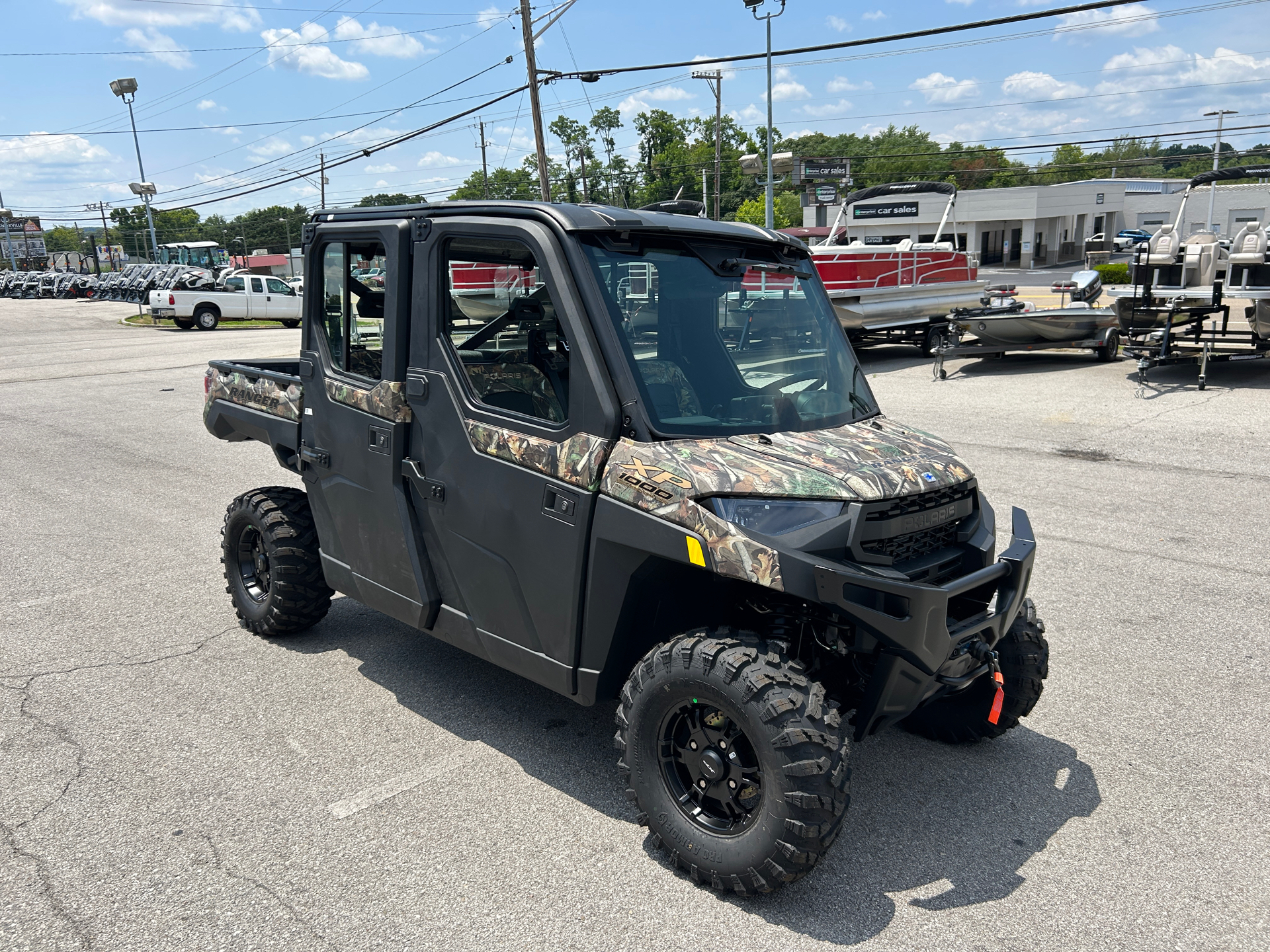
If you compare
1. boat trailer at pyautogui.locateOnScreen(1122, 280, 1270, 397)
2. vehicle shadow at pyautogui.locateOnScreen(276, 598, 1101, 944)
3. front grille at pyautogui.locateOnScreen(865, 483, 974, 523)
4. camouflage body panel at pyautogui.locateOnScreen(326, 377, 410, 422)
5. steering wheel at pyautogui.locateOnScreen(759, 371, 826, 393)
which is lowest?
vehicle shadow at pyautogui.locateOnScreen(276, 598, 1101, 944)

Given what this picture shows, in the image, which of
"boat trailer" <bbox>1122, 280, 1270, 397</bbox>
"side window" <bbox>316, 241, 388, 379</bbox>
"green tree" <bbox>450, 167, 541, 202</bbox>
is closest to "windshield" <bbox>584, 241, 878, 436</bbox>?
"side window" <bbox>316, 241, 388, 379</bbox>

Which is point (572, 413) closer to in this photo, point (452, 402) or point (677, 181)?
point (452, 402)

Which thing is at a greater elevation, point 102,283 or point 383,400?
point 383,400

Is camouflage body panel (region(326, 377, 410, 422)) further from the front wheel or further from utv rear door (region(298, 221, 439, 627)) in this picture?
the front wheel

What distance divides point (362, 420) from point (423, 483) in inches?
20.4

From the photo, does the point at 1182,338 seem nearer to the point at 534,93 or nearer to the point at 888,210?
the point at 534,93

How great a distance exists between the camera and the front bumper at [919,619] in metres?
2.86

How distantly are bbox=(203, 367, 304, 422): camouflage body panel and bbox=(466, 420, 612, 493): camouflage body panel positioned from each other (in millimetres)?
1603

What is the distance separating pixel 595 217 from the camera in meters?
3.50

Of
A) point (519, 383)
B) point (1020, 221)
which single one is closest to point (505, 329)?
point (519, 383)

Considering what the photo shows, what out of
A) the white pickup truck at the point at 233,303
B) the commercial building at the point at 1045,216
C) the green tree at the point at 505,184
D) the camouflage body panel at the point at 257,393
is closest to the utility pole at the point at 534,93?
the white pickup truck at the point at 233,303

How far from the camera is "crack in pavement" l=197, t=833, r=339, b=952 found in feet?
9.62

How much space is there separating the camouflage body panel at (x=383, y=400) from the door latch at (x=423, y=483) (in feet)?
0.63

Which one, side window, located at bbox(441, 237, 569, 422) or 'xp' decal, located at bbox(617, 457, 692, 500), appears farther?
side window, located at bbox(441, 237, 569, 422)
